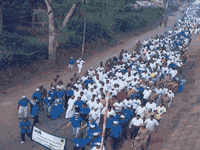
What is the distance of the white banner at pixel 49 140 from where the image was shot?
19.7 feet

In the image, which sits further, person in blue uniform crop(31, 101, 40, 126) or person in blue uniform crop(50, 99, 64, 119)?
person in blue uniform crop(50, 99, 64, 119)

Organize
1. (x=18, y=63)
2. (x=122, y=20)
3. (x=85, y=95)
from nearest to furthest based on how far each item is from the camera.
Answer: (x=85, y=95)
(x=18, y=63)
(x=122, y=20)

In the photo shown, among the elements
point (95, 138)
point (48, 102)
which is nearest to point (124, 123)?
point (95, 138)

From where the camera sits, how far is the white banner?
237 inches

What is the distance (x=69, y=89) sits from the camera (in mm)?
9547

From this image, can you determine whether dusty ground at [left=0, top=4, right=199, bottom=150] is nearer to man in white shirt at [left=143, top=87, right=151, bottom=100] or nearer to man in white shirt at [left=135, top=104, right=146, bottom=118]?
man in white shirt at [left=135, top=104, right=146, bottom=118]

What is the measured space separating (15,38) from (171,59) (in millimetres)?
11524

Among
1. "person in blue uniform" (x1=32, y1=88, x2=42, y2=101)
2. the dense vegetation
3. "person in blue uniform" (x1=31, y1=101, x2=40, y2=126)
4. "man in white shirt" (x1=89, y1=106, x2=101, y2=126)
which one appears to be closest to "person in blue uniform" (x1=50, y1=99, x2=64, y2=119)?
"person in blue uniform" (x1=32, y1=88, x2=42, y2=101)

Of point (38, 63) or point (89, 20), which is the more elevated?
point (89, 20)

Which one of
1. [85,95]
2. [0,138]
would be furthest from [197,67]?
[0,138]

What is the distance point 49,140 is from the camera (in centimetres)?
611

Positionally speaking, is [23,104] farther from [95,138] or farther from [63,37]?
[63,37]

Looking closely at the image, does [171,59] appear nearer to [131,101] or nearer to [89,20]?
[131,101]

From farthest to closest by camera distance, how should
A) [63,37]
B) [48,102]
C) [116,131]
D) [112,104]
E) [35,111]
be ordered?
[63,37], [48,102], [112,104], [35,111], [116,131]
